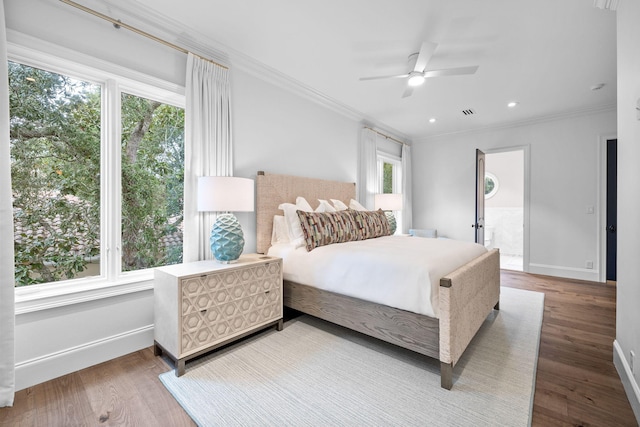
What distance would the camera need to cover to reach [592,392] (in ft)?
5.69

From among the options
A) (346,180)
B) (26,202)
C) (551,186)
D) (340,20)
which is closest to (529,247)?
(551,186)

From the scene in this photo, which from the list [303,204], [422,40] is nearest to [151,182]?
[303,204]

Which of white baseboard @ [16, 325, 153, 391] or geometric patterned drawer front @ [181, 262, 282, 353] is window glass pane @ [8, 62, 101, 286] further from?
geometric patterned drawer front @ [181, 262, 282, 353]

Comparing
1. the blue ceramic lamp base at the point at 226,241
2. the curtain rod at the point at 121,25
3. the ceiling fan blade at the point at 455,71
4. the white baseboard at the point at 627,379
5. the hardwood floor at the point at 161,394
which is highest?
the curtain rod at the point at 121,25

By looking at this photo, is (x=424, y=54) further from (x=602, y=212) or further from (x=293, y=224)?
(x=602, y=212)

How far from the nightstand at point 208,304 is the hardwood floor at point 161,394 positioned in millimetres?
225

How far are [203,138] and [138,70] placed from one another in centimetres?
67

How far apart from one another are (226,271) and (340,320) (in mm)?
992

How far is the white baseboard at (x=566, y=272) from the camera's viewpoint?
14.4ft

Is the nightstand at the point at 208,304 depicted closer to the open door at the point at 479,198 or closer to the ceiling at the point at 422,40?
the ceiling at the point at 422,40

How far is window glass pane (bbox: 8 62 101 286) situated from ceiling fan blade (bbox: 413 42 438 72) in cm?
259

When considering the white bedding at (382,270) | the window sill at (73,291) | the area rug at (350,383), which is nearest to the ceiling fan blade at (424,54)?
the white bedding at (382,270)

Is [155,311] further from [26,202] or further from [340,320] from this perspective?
[340,320]

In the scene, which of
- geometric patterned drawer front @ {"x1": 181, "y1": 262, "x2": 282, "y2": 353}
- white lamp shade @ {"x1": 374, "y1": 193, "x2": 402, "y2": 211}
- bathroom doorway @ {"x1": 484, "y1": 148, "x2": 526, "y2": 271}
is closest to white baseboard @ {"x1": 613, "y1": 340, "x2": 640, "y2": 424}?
geometric patterned drawer front @ {"x1": 181, "y1": 262, "x2": 282, "y2": 353}
